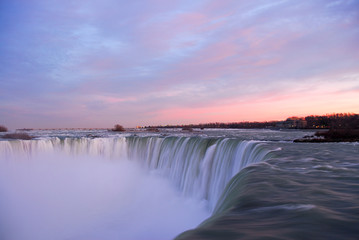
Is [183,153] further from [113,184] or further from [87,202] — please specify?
[87,202]

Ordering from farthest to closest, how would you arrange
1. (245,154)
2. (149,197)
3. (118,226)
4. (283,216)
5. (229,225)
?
(149,197) < (118,226) < (245,154) < (283,216) < (229,225)

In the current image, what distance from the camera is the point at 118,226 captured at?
11.9m

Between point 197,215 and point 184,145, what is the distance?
→ 727 cm

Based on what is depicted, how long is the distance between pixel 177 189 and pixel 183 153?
2685 mm

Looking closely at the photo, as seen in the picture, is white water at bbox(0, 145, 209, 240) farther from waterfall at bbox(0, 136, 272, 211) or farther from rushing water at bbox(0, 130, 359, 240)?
waterfall at bbox(0, 136, 272, 211)

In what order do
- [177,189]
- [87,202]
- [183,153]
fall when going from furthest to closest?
1. [183,153]
2. [87,202]
3. [177,189]

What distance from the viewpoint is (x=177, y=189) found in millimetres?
16078

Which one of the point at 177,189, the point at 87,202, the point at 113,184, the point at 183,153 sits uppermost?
the point at 183,153

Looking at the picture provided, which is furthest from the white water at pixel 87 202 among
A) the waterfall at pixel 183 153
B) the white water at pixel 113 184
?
the waterfall at pixel 183 153

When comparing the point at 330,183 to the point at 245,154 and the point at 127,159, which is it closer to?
the point at 245,154

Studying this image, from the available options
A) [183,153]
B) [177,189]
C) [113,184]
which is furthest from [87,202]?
[183,153]

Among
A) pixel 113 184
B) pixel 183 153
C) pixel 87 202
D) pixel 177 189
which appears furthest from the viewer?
pixel 113 184

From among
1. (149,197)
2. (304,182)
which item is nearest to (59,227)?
(149,197)

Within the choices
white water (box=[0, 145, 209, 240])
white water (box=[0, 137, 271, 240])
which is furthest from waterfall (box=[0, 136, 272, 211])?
white water (box=[0, 145, 209, 240])
